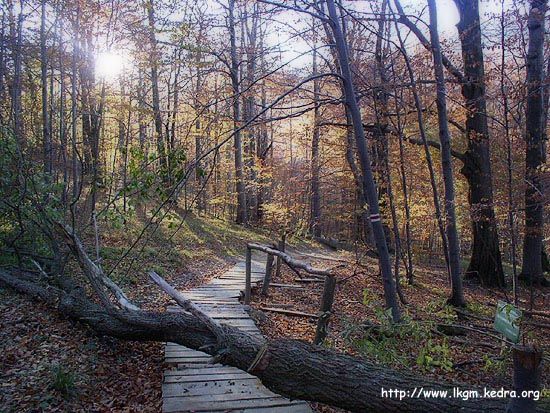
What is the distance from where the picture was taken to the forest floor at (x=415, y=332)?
522 cm

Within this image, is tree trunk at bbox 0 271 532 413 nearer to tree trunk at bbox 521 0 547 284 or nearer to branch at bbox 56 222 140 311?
branch at bbox 56 222 140 311

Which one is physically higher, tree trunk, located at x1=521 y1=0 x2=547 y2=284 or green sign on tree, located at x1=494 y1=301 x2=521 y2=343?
tree trunk, located at x1=521 y1=0 x2=547 y2=284

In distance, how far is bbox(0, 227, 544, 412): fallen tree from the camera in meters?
3.08

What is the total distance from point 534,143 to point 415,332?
613 cm

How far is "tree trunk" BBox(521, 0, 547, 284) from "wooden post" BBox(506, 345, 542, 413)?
451cm

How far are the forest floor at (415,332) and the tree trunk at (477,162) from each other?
124 centimetres

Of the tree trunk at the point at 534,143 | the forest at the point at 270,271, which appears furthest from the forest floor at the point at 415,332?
the tree trunk at the point at 534,143

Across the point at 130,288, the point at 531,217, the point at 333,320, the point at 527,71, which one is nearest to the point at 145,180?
the point at 130,288

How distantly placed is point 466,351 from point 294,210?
45.7ft

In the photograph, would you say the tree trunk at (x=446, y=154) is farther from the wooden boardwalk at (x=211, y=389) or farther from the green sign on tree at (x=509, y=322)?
the wooden boardwalk at (x=211, y=389)

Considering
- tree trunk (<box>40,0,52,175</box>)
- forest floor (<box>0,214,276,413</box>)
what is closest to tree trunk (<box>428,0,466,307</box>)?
forest floor (<box>0,214,276,413</box>)

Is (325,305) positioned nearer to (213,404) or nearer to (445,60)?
(213,404)

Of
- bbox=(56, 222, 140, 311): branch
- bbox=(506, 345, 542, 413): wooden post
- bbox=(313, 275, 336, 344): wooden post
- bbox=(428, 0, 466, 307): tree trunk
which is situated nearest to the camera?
bbox=(506, 345, 542, 413): wooden post

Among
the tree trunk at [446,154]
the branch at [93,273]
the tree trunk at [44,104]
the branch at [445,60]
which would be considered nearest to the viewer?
the branch at [93,273]
